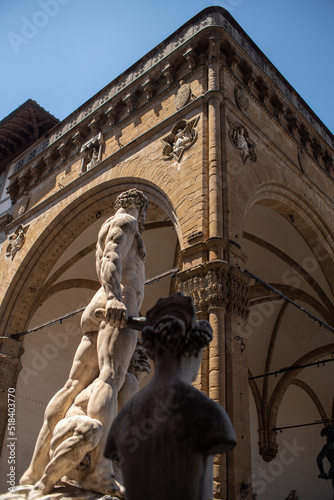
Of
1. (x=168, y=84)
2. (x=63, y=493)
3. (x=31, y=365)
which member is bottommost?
(x=63, y=493)

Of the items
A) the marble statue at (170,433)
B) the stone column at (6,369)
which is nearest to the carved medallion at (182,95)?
the stone column at (6,369)

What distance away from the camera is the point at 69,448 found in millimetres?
2887

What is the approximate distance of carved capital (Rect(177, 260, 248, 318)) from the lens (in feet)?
18.1

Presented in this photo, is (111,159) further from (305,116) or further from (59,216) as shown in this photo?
(305,116)

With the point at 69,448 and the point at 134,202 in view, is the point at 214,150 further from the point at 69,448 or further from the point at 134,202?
the point at 69,448

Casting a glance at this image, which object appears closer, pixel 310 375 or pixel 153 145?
pixel 153 145

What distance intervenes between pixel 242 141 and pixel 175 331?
5931 mm

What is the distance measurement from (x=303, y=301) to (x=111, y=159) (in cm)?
578

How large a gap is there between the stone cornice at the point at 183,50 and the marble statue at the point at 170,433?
744cm

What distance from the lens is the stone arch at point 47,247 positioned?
363 inches

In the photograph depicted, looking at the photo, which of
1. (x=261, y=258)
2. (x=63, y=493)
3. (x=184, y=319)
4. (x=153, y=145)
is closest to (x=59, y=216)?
(x=153, y=145)

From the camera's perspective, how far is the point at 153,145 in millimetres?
8070

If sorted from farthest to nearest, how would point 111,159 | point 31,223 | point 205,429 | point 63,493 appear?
point 31,223, point 111,159, point 63,493, point 205,429

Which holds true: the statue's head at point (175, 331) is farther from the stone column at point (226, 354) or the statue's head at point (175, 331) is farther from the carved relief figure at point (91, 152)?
the carved relief figure at point (91, 152)
